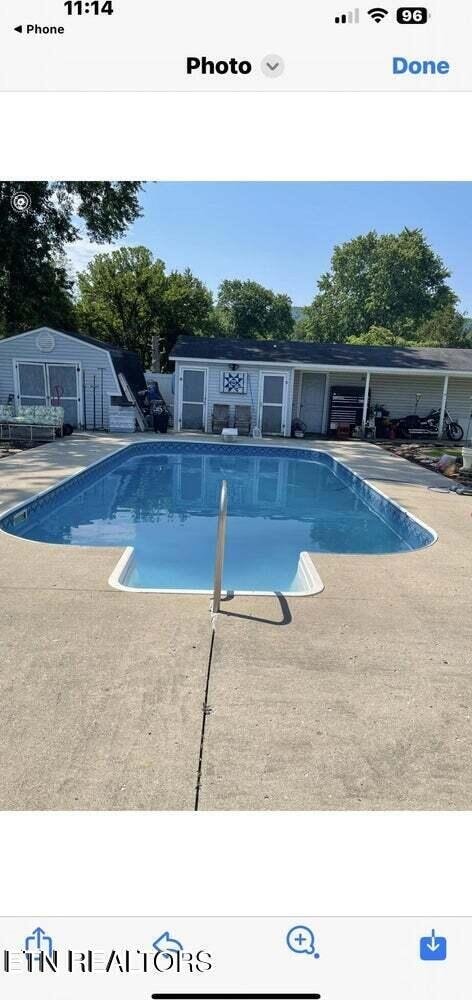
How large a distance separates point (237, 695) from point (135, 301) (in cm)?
2863

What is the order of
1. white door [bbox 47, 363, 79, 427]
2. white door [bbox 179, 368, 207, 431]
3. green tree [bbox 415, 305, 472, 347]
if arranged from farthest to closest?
1. green tree [bbox 415, 305, 472, 347]
2. white door [bbox 179, 368, 207, 431]
3. white door [bbox 47, 363, 79, 427]

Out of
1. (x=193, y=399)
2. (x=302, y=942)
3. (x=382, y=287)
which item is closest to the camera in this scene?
(x=302, y=942)

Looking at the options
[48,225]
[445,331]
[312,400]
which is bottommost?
[312,400]

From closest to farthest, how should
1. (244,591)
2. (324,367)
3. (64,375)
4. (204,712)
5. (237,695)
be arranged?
1. (204,712)
2. (237,695)
3. (244,591)
4. (324,367)
5. (64,375)

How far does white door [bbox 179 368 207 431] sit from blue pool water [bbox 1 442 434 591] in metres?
3.99

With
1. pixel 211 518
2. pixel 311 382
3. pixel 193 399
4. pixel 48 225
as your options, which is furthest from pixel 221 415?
pixel 211 518

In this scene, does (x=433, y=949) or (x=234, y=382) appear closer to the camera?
(x=433, y=949)

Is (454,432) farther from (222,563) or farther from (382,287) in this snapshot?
(382,287)

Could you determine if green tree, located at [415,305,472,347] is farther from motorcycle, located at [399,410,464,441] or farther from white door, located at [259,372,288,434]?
white door, located at [259,372,288,434]

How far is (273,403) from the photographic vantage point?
17.3 meters

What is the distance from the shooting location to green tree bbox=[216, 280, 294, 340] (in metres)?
39.0

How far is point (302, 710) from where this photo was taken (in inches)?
120
